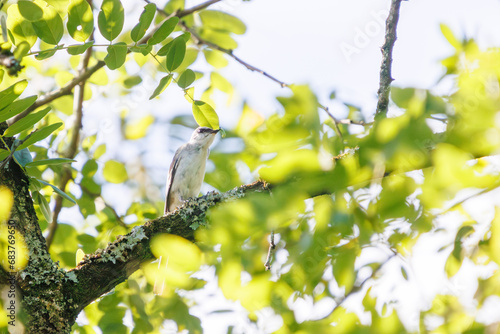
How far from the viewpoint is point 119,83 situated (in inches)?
199

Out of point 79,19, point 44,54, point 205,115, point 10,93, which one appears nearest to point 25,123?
point 10,93

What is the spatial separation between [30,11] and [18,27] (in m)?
0.15

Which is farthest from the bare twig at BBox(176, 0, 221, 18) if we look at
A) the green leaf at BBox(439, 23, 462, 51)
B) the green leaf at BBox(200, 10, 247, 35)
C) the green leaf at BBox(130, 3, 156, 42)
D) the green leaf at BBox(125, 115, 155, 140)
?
the green leaf at BBox(439, 23, 462, 51)

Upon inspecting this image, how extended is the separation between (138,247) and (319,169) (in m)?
2.14

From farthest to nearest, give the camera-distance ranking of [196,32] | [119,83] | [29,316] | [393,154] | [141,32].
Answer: [119,83] → [196,32] → [141,32] → [29,316] → [393,154]

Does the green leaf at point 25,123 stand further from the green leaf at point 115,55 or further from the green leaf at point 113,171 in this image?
the green leaf at point 113,171

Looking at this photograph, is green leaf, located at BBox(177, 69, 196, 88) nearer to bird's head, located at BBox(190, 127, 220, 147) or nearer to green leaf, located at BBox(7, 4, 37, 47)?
green leaf, located at BBox(7, 4, 37, 47)

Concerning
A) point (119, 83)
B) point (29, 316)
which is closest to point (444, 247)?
point (29, 316)

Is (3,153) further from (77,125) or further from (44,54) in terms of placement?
(77,125)

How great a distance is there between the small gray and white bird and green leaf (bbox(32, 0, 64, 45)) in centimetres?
396

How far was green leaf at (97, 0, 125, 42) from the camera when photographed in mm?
2732

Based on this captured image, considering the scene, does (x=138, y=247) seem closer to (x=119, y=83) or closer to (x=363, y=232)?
(x=363, y=232)

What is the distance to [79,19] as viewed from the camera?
281 centimetres

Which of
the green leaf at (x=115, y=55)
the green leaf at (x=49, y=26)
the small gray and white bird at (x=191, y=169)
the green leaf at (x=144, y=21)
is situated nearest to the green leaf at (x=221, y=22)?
the green leaf at (x=144, y=21)
